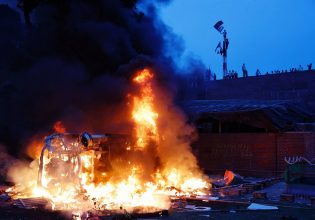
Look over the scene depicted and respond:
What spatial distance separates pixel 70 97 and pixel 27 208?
7.34m

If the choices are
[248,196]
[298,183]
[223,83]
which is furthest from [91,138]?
[223,83]

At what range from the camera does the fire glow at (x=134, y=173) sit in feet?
41.5

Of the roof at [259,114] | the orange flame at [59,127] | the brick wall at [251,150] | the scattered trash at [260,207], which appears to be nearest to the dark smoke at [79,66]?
the orange flame at [59,127]

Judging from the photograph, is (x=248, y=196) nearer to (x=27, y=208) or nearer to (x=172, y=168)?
(x=172, y=168)

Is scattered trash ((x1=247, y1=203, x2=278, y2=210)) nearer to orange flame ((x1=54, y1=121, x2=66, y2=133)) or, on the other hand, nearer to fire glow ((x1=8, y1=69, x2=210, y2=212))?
fire glow ((x1=8, y1=69, x2=210, y2=212))

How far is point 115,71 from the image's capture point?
58.8 ft

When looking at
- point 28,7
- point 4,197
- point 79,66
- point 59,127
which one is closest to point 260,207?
point 4,197

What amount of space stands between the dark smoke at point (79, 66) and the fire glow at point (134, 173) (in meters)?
0.99

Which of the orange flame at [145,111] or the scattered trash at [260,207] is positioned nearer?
the scattered trash at [260,207]

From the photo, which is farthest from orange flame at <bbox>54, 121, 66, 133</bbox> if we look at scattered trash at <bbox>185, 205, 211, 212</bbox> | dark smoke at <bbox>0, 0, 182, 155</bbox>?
scattered trash at <bbox>185, 205, 211, 212</bbox>

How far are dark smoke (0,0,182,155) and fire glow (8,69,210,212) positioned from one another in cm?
99

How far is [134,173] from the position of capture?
15.1 meters

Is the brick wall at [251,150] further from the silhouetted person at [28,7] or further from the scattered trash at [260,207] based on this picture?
the silhouetted person at [28,7]

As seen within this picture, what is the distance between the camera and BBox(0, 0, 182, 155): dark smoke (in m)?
17.1
